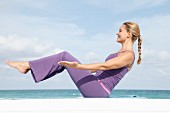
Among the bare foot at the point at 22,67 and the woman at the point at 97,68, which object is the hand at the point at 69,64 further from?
the bare foot at the point at 22,67

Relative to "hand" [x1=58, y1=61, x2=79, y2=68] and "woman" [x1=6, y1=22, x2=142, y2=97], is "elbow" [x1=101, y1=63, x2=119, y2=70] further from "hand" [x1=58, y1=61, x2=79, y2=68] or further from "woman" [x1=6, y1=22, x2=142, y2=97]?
"hand" [x1=58, y1=61, x2=79, y2=68]

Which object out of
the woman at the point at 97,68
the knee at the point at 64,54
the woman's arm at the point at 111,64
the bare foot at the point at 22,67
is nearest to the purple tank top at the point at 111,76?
the woman at the point at 97,68

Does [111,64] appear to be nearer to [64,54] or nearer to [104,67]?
[104,67]

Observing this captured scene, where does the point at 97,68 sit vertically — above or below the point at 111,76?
above

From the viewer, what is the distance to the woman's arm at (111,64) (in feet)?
9.76

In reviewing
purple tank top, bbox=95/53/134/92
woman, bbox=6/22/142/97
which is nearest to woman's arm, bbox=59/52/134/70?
woman, bbox=6/22/142/97
